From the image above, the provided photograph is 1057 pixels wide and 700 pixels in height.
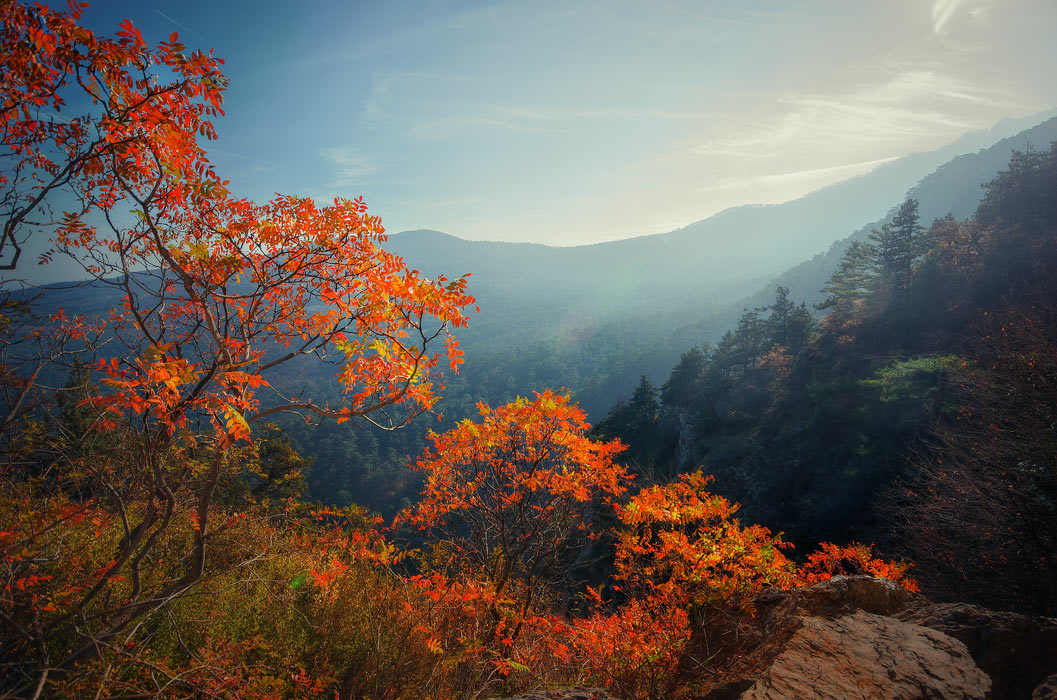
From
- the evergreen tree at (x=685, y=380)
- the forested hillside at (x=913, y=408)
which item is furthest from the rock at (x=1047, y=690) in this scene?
the evergreen tree at (x=685, y=380)

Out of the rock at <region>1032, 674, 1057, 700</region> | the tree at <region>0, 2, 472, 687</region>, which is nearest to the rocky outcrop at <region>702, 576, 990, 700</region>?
the rock at <region>1032, 674, 1057, 700</region>

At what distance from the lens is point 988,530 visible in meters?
8.98

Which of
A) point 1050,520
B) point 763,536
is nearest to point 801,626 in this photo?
point 763,536

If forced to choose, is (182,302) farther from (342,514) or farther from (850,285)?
(850,285)

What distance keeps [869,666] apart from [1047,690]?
883mm

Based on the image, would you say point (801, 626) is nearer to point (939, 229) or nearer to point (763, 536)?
point (763, 536)

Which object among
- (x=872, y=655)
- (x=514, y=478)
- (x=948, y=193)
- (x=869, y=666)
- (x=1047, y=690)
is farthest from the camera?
(x=948, y=193)

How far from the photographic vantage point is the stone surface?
2.77 metres

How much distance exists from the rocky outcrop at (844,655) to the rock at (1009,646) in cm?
8

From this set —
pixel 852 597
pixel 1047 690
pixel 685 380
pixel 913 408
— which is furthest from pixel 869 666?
pixel 685 380

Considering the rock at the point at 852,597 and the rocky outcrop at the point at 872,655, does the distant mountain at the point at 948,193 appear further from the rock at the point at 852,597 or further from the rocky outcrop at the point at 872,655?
the rocky outcrop at the point at 872,655

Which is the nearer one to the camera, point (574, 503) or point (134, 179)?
point (134, 179)

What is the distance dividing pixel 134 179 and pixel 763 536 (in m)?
8.17

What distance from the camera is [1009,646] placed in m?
2.92
